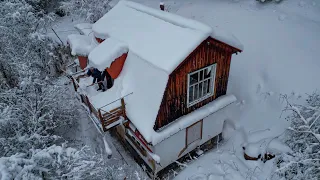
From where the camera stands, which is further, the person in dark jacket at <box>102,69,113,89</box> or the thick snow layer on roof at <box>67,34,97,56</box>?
the thick snow layer on roof at <box>67,34,97,56</box>

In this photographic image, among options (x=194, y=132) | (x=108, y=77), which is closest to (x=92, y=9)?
(x=108, y=77)

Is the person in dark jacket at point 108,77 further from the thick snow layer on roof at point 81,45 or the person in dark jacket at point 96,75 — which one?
the thick snow layer on roof at point 81,45

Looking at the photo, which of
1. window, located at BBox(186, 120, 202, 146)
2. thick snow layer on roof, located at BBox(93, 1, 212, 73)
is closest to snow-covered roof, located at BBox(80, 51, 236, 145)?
thick snow layer on roof, located at BBox(93, 1, 212, 73)

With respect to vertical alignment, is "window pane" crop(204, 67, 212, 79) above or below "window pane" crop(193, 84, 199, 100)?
above

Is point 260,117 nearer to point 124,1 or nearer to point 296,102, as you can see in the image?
point 296,102

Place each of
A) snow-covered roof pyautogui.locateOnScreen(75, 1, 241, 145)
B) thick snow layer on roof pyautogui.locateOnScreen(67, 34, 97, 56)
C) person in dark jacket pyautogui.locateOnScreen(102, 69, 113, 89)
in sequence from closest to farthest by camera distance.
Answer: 1. snow-covered roof pyautogui.locateOnScreen(75, 1, 241, 145)
2. person in dark jacket pyautogui.locateOnScreen(102, 69, 113, 89)
3. thick snow layer on roof pyautogui.locateOnScreen(67, 34, 97, 56)

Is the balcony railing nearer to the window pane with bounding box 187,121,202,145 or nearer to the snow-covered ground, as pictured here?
the window pane with bounding box 187,121,202,145

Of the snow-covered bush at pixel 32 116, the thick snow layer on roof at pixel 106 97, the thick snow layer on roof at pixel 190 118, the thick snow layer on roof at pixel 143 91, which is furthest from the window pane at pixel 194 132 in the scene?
the snow-covered bush at pixel 32 116
